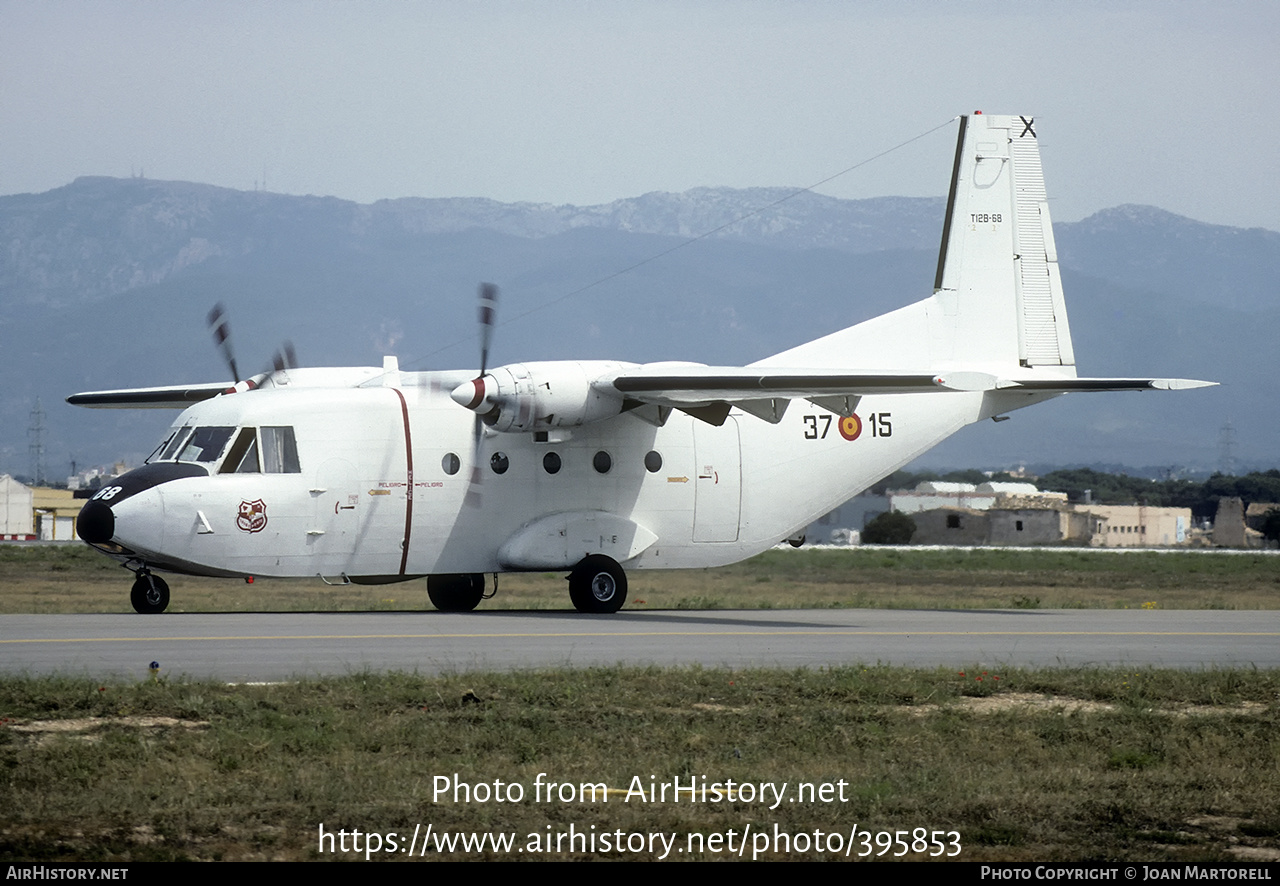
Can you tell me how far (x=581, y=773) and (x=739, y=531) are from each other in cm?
1422

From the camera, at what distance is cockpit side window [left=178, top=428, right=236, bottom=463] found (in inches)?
843

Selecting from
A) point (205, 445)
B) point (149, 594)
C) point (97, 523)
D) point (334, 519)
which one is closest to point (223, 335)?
point (205, 445)

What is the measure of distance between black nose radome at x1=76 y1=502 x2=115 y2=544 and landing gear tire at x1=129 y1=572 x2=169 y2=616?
156 centimetres

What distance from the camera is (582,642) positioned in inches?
719

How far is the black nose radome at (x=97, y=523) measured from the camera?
2019cm

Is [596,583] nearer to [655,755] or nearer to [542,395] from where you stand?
[542,395]

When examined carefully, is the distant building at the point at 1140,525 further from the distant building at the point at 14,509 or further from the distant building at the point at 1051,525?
the distant building at the point at 14,509

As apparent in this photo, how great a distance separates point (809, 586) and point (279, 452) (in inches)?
879

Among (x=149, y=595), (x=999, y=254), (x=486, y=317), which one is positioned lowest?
(x=149, y=595)

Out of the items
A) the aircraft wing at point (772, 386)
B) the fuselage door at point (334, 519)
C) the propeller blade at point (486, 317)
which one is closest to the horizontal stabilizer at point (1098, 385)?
the aircraft wing at point (772, 386)

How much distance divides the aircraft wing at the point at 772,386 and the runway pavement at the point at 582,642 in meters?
3.20

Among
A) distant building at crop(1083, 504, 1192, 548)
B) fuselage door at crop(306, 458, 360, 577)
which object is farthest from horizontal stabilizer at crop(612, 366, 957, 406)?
distant building at crop(1083, 504, 1192, 548)

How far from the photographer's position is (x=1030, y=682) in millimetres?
14875

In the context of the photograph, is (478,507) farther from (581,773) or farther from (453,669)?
(581,773)
